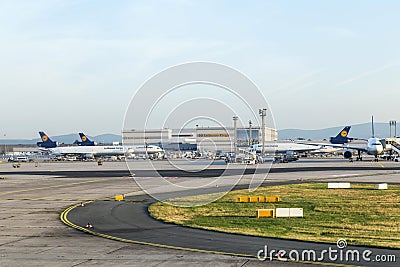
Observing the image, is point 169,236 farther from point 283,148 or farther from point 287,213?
point 283,148

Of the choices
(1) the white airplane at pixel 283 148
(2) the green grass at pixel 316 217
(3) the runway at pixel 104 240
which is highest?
(1) the white airplane at pixel 283 148

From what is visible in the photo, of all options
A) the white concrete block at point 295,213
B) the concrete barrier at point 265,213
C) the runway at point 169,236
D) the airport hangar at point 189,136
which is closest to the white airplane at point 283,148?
the airport hangar at point 189,136

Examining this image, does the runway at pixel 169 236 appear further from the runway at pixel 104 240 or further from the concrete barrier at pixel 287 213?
the concrete barrier at pixel 287 213

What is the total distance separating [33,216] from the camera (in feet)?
103

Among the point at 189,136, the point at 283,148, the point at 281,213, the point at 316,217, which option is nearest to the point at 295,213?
the point at 281,213

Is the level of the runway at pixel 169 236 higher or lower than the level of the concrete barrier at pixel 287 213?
lower

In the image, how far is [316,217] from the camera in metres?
29.6

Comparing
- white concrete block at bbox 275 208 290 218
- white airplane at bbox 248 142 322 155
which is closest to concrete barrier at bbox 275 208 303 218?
white concrete block at bbox 275 208 290 218

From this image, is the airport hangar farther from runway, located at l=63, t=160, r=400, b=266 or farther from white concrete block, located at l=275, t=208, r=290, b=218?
white concrete block, located at l=275, t=208, r=290, b=218

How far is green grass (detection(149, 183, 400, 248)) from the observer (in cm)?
2352

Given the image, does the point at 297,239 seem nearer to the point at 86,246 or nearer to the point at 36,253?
Result: the point at 86,246

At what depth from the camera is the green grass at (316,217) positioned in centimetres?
2352

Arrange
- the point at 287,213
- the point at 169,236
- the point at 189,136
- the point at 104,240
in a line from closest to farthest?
the point at 104,240 → the point at 169,236 → the point at 287,213 → the point at 189,136

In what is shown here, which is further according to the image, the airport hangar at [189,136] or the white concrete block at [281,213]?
the airport hangar at [189,136]
